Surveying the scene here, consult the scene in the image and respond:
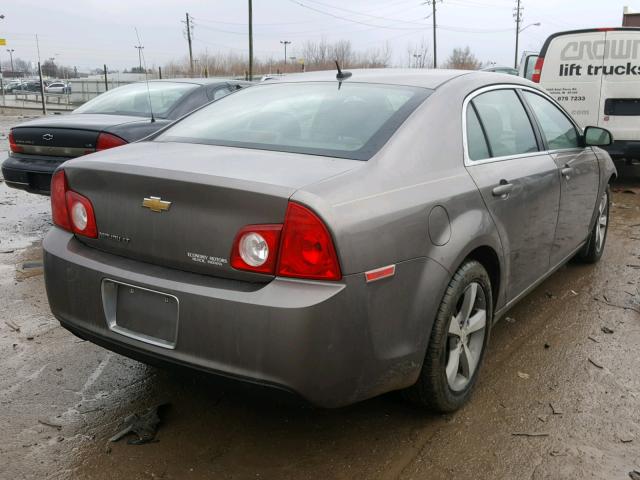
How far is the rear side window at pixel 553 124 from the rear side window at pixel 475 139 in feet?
3.05

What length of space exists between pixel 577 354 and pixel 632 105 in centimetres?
599

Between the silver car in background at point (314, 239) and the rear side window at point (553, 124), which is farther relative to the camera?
the rear side window at point (553, 124)

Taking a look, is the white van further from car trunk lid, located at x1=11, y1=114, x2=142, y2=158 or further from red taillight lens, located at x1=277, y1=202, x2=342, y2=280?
red taillight lens, located at x1=277, y1=202, x2=342, y2=280

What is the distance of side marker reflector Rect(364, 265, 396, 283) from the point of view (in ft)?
7.32

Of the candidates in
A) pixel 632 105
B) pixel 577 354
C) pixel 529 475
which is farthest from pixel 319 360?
pixel 632 105

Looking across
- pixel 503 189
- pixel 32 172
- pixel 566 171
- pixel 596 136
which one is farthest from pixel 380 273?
pixel 32 172

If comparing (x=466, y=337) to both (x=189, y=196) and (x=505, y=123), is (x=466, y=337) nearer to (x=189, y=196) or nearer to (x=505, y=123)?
(x=505, y=123)

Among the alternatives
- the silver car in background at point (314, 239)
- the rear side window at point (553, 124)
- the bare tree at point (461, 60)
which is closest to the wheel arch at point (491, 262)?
the silver car in background at point (314, 239)

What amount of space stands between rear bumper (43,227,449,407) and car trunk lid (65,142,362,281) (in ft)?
0.28

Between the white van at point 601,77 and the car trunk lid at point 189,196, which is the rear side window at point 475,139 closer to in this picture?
the car trunk lid at point 189,196

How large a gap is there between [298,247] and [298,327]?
280mm

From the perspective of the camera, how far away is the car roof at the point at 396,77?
10.4 feet

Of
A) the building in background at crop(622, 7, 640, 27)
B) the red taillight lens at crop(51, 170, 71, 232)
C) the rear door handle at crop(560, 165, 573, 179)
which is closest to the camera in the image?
the red taillight lens at crop(51, 170, 71, 232)

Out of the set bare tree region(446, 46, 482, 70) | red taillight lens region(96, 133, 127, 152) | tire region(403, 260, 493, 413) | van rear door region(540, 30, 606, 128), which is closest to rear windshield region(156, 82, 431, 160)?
tire region(403, 260, 493, 413)
